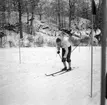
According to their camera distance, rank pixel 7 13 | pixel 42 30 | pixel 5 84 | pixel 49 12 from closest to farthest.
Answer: pixel 5 84 → pixel 7 13 → pixel 42 30 → pixel 49 12

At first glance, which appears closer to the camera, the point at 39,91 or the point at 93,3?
the point at 93,3

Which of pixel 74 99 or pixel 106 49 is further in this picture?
pixel 74 99

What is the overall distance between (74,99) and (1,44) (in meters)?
8.25

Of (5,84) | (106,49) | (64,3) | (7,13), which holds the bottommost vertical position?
(5,84)

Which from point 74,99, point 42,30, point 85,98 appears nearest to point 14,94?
point 74,99

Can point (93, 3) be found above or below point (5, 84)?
above

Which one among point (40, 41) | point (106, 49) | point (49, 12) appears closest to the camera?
point (106, 49)

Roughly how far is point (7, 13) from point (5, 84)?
9.40 meters

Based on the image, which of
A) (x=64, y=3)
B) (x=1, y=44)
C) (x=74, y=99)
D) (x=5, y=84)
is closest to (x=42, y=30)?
(x=64, y=3)

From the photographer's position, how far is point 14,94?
168cm

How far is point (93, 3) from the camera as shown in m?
1.17

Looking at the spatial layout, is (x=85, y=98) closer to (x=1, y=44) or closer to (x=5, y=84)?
(x=5, y=84)

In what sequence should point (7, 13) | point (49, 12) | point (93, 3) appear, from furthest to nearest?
1. point (49, 12)
2. point (7, 13)
3. point (93, 3)

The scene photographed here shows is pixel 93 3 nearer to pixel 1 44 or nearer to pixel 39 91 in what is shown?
pixel 39 91
